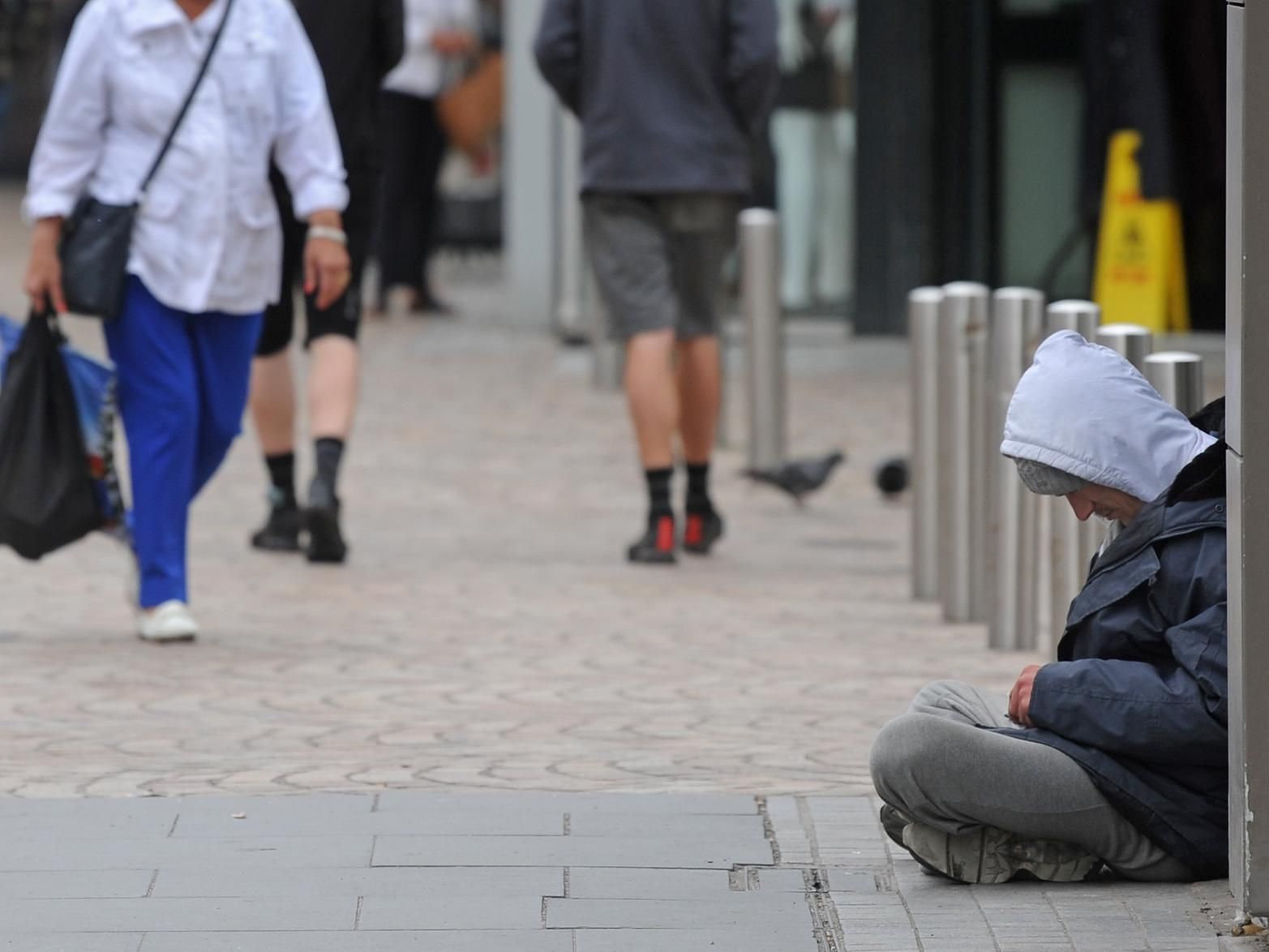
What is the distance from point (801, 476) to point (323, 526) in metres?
2.01

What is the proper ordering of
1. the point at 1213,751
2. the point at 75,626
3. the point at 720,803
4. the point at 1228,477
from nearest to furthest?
the point at 1228,477 → the point at 1213,751 → the point at 720,803 → the point at 75,626

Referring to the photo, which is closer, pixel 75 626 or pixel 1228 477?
pixel 1228 477

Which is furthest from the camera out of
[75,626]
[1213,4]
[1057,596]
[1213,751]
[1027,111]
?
[1027,111]

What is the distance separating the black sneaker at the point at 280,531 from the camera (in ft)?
27.1

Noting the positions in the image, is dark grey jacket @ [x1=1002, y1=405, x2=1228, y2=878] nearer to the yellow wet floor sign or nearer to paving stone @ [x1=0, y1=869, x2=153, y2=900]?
paving stone @ [x1=0, y1=869, x2=153, y2=900]

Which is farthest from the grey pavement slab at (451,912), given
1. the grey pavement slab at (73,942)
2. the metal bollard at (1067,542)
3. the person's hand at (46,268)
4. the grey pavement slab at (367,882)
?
the person's hand at (46,268)

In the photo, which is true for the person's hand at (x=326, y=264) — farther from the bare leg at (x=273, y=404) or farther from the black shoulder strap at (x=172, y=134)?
the bare leg at (x=273, y=404)

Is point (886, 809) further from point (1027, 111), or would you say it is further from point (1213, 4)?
point (1027, 111)

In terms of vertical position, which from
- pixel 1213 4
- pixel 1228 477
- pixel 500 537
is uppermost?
pixel 1213 4

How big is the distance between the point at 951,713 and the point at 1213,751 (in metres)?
0.45

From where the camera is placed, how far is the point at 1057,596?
5883 millimetres

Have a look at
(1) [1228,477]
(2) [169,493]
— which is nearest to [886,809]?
(1) [1228,477]

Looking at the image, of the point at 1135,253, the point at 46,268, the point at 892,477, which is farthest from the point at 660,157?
the point at 1135,253

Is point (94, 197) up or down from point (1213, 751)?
up
